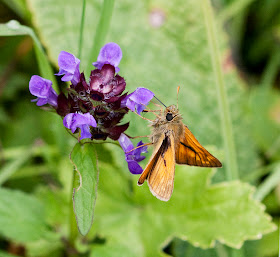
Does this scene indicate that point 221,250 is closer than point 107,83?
No

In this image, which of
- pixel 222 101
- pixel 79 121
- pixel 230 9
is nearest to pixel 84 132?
pixel 79 121

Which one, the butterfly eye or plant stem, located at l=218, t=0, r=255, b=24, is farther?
plant stem, located at l=218, t=0, r=255, b=24

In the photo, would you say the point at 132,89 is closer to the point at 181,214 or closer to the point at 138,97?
the point at 181,214

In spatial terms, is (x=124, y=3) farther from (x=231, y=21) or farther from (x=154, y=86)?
(x=231, y=21)

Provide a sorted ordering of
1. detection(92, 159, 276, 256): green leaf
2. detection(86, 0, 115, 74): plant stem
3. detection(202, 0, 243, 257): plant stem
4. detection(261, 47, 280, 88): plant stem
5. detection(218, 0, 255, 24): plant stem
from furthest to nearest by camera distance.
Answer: detection(261, 47, 280, 88): plant stem → detection(218, 0, 255, 24): plant stem → detection(202, 0, 243, 257): plant stem → detection(92, 159, 276, 256): green leaf → detection(86, 0, 115, 74): plant stem

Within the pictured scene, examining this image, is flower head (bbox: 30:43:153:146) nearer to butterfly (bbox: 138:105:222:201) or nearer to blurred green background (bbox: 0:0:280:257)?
butterfly (bbox: 138:105:222:201)

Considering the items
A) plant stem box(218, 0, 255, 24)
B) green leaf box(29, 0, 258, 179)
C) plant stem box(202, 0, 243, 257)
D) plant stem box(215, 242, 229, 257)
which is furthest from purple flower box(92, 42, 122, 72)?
plant stem box(218, 0, 255, 24)

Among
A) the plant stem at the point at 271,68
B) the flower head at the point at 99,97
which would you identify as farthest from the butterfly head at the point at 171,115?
the plant stem at the point at 271,68
